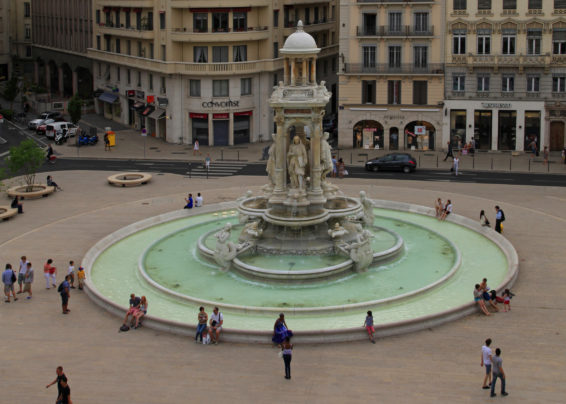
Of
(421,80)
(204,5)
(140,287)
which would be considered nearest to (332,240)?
(140,287)

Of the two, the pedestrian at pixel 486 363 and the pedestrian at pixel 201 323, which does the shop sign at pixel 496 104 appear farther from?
the pedestrian at pixel 486 363

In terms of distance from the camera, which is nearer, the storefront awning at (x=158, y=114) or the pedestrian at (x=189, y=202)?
the pedestrian at (x=189, y=202)

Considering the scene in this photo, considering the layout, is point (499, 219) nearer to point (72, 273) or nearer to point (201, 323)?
point (201, 323)

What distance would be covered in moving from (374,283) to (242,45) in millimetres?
54309

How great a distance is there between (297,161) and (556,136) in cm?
4520

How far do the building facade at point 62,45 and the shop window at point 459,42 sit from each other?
51.3 meters

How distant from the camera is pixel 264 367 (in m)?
35.7

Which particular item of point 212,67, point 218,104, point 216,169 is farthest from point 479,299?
point 212,67

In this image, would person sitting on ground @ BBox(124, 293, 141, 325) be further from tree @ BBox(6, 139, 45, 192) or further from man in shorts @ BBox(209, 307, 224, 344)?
tree @ BBox(6, 139, 45, 192)

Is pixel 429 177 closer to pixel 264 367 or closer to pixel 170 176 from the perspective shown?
pixel 170 176

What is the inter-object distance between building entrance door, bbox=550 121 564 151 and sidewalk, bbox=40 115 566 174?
0.88m

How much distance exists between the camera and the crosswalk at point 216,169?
78812 millimetres

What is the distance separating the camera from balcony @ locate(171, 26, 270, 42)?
93125 millimetres

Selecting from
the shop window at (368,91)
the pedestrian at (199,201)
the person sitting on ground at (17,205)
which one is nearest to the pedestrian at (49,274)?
the pedestrian at (199,201)
